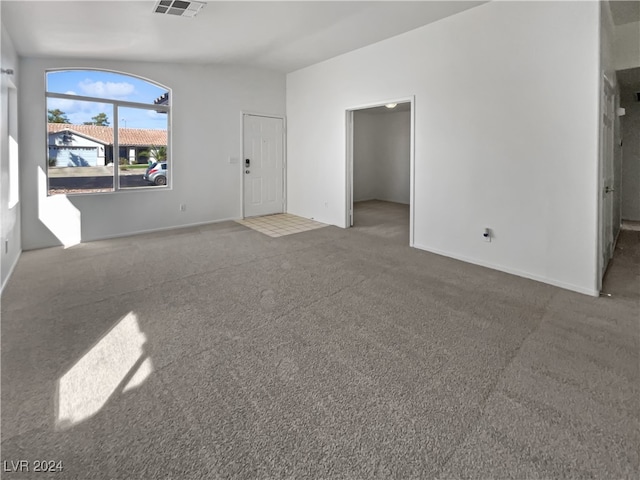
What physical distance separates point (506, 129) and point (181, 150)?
15.6 feet

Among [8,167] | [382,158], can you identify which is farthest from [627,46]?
[8,167]

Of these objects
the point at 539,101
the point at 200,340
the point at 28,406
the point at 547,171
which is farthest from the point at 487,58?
the point at 28,406

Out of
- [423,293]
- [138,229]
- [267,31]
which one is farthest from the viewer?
[138,229]

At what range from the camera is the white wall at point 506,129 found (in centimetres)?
321

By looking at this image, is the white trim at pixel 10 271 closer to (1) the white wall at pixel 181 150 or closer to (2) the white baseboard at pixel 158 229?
(1) the white wall at pixel 181 150

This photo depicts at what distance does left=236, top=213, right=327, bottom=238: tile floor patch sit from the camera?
5746 millimetres

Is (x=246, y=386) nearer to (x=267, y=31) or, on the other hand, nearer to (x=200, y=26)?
(x=200, y=26)

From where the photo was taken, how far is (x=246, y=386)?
1.91 metres

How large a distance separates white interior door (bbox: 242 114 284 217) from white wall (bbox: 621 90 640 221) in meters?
6.46

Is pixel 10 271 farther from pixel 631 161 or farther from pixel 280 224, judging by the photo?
pixel 631 161

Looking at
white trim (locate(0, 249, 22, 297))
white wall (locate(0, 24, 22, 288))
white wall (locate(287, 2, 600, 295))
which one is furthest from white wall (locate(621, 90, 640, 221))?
white trim (locate(0, 249, 22, 297))

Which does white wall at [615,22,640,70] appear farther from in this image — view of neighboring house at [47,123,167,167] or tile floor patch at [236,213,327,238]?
view of neighboring house at [47,123,167,167]

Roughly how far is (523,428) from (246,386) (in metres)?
1.37

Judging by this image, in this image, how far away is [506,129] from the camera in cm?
369
